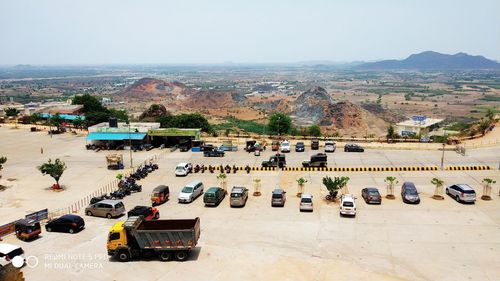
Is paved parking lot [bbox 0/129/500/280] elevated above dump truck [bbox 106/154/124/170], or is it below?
above

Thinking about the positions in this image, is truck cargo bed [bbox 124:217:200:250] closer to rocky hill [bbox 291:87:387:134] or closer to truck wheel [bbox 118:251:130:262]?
truck wheel [bbox 118:251:130:262]

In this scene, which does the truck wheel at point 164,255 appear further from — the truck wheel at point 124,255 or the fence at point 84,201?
the fence at point 84,201

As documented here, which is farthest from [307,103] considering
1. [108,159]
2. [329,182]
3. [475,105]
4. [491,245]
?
[491,245]

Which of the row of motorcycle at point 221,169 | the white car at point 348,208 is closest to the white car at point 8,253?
the white car at point 348,208

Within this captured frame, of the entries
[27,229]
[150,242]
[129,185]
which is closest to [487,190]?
[150,242]

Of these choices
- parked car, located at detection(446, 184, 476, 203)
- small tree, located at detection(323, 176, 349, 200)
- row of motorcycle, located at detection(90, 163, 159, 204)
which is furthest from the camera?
row of motorcycle, located at detection(90, 163, 159, 204)

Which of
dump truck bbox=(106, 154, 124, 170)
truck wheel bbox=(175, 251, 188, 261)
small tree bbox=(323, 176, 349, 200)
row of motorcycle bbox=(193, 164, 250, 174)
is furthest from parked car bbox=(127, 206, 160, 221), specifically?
dump truck bbox=(106, 154, 124, 170)

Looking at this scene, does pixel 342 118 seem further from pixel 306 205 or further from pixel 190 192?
pixel 306 205
